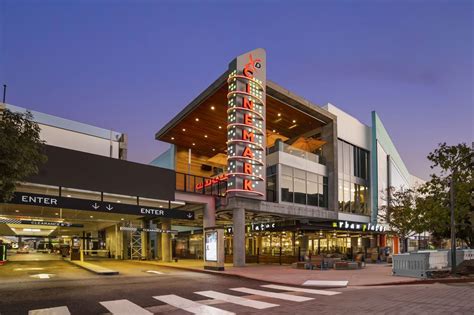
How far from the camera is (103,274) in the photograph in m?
22.1

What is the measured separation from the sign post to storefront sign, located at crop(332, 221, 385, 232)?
57.3ft

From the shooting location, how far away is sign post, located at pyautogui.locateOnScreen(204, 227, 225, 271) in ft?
84.7

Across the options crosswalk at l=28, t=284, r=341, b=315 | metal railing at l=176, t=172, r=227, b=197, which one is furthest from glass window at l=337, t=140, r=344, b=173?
crosswalk at l=28, t=284, r=341, b=315

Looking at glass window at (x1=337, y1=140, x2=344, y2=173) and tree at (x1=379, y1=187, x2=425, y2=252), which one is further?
glass window at (x1=337, y1=140, x2=344, y2=173)

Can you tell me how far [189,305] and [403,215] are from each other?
1073 inches

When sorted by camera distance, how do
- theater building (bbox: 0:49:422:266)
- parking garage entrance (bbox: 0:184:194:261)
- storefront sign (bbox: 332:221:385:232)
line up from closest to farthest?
parking garage entrance (bbox: 0:184:194:261)
theater building (bbox: 0:49:422:266)
storefront sign (bbox: 332:221:385:232)

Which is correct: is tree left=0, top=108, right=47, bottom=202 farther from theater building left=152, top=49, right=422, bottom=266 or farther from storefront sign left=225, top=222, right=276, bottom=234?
storefront sign left=225, top=222, right=276, bottom=234

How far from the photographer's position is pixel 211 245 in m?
26.6

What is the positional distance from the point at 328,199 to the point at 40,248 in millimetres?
94025

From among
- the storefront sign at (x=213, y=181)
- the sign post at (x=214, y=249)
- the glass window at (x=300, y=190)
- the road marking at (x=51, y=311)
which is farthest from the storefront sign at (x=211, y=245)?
the road marking at (x=51, y=311)

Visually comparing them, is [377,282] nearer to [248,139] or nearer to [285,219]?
[248,139]

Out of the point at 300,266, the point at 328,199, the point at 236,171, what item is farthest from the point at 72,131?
the point at 328,199

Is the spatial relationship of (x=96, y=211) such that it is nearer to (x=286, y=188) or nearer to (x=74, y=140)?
(x=74, y=140)

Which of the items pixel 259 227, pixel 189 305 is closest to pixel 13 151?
pixel 189 305
